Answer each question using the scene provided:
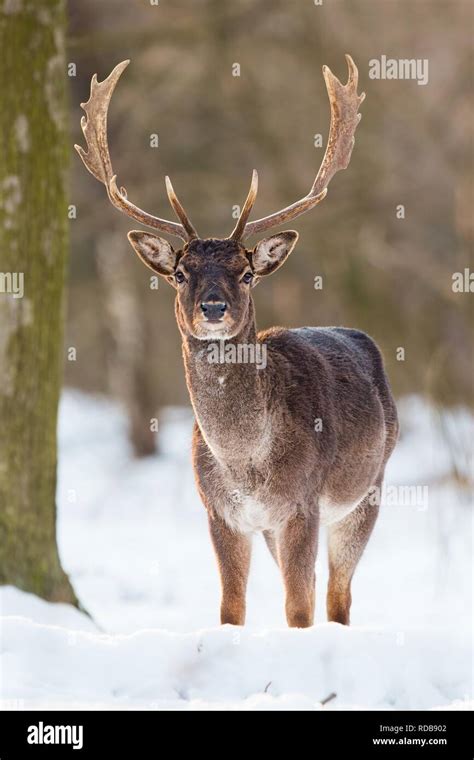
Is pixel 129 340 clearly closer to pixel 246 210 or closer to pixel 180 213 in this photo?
pixel 180 213

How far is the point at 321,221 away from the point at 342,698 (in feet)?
31.6

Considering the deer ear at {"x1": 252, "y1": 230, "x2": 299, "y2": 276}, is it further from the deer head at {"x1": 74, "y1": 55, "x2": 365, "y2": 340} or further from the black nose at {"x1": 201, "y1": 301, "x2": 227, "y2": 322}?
the black nose at {"x1": 201, "y1": 301, "x2": 227, "y2": 322}

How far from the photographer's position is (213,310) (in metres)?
5.96

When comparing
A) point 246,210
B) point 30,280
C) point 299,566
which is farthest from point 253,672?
point 30,280

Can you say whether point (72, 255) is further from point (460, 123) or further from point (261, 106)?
point (460, 123)

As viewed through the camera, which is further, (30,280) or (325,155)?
(30,280)

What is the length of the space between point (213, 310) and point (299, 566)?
1366 millimetres

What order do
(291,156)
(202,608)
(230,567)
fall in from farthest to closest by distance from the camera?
(291,156) < (202,608) < (230,567)

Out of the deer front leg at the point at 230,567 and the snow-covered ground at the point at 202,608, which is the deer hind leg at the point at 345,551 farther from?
the deer front leg at the point at 230,567

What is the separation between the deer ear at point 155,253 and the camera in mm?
6352

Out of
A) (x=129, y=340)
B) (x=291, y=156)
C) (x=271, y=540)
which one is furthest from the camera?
(x=129, y=340)

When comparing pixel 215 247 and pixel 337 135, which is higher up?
pixel 337 135

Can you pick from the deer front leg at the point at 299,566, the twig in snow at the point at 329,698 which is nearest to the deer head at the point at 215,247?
the deer front leg at the point at 299,566
